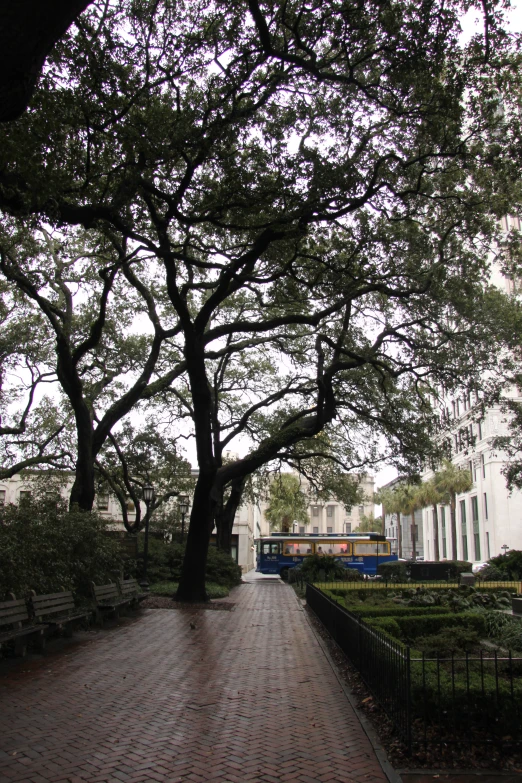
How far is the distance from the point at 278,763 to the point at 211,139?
9.46 metres

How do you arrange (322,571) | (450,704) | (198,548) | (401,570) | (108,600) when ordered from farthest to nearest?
(401,570)
(322,571)
(198,548)
(108,600)
(450,704)

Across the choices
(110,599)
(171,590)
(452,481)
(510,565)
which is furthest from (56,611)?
(452,481)

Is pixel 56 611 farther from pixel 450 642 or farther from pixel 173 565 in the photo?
pixel 173 565

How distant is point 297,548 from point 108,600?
3059 cm

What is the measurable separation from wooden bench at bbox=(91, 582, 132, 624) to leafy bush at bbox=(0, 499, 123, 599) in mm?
439

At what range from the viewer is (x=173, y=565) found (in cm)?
2439

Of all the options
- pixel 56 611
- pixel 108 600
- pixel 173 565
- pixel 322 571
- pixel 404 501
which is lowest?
pixel 322 571

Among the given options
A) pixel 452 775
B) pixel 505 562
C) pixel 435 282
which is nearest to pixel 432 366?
pixel 435 282

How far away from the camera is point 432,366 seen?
59.5 feet

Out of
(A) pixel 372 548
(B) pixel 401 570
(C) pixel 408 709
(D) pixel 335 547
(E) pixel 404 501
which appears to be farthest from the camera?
(E) pixel 404 501

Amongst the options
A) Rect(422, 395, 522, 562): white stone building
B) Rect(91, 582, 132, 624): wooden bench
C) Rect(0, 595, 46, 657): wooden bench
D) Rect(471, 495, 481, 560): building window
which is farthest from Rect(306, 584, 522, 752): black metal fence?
Rect(471, 495, 481, 560): building window

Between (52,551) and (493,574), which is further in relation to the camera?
(493,574)

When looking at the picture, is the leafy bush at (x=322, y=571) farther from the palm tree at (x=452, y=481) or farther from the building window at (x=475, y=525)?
the building window at (x=475, y=525)

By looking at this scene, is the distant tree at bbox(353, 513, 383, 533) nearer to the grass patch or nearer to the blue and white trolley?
the blue and white trolley
